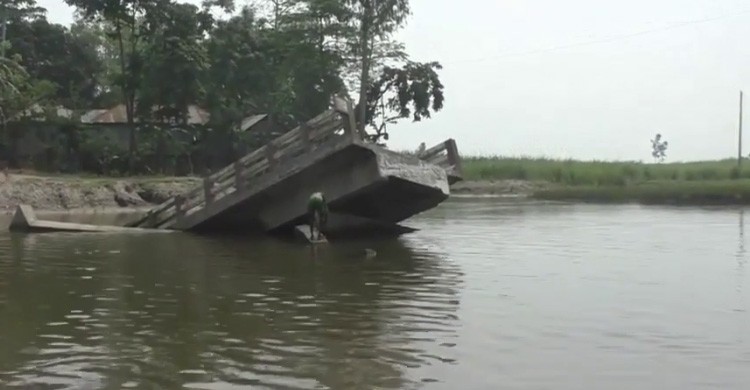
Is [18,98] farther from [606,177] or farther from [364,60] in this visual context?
[606,177]

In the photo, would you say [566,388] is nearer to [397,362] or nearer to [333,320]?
[397,362]

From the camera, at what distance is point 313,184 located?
2373cm

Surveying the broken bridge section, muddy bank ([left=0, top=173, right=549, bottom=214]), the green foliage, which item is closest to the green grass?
the green foliage

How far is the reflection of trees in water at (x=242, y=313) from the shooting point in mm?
9312

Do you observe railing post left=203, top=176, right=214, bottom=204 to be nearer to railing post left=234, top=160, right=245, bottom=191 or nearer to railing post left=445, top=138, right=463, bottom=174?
railing post left=234, top=160, right=245, bottom=191

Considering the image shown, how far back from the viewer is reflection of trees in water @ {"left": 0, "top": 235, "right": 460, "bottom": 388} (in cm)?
931

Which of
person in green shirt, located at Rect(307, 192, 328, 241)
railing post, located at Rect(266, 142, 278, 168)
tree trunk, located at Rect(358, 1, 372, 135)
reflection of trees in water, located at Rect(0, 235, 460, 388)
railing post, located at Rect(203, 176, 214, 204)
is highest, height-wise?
tree trunk, located at Rect(358, 1, 372, 135)

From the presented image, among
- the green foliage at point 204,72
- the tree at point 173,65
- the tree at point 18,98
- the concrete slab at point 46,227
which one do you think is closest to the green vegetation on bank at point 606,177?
the green foliage at point 204,72

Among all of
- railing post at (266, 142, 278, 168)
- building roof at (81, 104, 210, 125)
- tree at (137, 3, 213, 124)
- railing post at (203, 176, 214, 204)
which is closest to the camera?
railing post at (266, 142, 278, 168)

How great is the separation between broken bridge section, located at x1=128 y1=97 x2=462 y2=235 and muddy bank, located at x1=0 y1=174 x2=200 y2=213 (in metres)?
11.9

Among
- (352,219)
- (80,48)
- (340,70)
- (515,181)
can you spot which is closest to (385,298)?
(352,219)

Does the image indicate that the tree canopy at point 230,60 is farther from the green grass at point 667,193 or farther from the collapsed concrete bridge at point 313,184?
the collapsed concrete bridge at point 313,184

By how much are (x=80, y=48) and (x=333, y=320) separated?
58.8 m

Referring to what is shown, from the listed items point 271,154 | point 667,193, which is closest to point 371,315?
point 271,154
